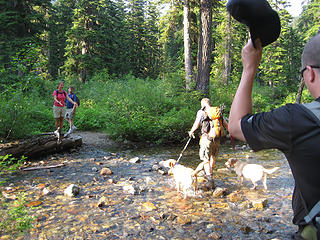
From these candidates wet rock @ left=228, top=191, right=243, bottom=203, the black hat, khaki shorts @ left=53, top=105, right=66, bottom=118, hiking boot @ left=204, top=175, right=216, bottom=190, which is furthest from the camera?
khaki shorts @ left=53, top=105, right=66, bottom=118

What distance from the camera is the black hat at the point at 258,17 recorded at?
1.19 m

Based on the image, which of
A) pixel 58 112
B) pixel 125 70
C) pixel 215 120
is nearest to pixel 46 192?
pixel 215 120

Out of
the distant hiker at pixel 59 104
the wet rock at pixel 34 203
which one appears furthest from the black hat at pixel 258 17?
the distant hiker at pixel 59 104

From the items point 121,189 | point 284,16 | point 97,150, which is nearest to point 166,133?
point 97,150

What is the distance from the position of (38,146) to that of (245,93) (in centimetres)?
950

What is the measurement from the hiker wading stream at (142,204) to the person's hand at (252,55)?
356 cm

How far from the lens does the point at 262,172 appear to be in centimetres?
618

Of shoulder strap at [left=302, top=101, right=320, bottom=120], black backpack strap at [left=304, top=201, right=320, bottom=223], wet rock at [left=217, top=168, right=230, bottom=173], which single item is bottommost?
wet rock at [left=217, top=168, right=230, bottom=173]

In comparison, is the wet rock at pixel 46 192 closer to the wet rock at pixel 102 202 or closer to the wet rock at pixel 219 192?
the wet rock at pixel 102 202

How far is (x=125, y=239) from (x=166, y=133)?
784cm

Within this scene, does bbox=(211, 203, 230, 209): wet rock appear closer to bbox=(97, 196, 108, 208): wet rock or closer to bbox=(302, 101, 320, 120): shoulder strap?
bbox=(97, 196, 108, 208): wet rock

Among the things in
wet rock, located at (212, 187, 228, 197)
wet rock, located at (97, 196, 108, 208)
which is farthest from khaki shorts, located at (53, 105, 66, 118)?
wet rock, located at (212, 187, 228, 197)

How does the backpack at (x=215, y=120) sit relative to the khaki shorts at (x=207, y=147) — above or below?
above

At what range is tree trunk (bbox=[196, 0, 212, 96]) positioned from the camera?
13.3m
